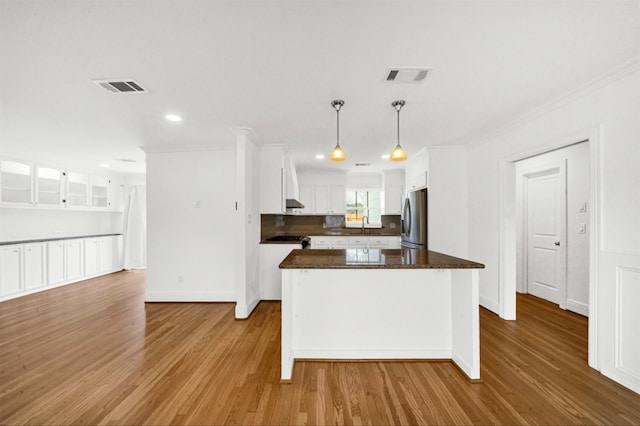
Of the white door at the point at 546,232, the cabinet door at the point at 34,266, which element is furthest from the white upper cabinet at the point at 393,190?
the cabinet door at the point at 34,266

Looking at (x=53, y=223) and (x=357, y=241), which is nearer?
(x=357, y=241)

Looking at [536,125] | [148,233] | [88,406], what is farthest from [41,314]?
[536,125]

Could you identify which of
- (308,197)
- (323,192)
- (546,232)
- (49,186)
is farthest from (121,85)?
(546,232)

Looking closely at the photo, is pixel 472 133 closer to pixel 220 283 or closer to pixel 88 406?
pixel 220 283

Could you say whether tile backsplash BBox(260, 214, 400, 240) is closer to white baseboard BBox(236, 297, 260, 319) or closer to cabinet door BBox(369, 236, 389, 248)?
cabinet door BBox(369, 236, 389, 248)

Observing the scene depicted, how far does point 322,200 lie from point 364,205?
114cm

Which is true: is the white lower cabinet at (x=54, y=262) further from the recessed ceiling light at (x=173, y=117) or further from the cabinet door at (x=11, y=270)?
the recessed ceiling light at (x=173, y=117)

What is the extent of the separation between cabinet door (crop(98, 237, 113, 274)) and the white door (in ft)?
28.1

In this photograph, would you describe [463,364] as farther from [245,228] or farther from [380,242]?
[380,242]

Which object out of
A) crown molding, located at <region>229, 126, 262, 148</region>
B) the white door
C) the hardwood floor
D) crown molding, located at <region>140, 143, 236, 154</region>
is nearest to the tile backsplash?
crown molding, located at <region>140, 143, 236, 154</region>

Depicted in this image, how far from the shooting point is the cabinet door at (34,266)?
447 cm

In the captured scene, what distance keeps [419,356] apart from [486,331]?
1156 millimetres

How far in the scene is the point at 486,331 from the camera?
119 inches

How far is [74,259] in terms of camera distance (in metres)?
5.37
